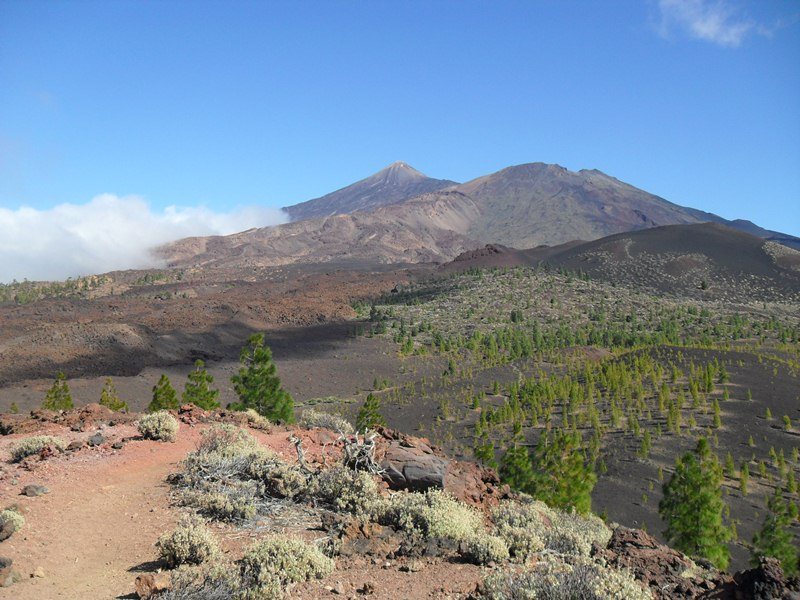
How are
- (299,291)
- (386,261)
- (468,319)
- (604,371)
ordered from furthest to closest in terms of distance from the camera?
(386,261), (299,291), (468,319), (604,371)

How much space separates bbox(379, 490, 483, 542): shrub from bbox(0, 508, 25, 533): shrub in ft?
13.3

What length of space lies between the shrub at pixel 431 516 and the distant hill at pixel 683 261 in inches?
3356

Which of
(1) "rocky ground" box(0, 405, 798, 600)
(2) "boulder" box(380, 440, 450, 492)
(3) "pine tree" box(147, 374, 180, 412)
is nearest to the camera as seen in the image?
(1) "rocky ground" box(0, 405, 798, 600)

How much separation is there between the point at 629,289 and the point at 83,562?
8615 centimetres

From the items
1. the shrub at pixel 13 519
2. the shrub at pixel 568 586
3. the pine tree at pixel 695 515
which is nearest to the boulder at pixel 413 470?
the shrub at pixel 568 586

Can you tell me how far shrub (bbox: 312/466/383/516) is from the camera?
7.95 metres

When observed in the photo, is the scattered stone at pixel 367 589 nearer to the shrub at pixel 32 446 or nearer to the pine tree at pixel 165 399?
the shrub at pixel 32 446

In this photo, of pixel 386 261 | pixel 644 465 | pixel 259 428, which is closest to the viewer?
pixel 259 428

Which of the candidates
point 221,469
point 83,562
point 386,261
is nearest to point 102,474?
point 221,469

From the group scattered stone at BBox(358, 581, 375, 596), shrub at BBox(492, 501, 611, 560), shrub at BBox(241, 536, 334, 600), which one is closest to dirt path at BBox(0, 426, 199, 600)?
shrub at BBox(241, 536, 334, 600)

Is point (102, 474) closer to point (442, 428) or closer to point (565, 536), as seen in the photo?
point (565, 536)

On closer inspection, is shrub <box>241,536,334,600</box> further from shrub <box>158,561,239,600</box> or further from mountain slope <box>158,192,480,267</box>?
mountain slope <box>158,192,480,267</box>

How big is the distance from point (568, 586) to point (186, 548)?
12.2 feet

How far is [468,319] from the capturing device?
72125 millimetres
